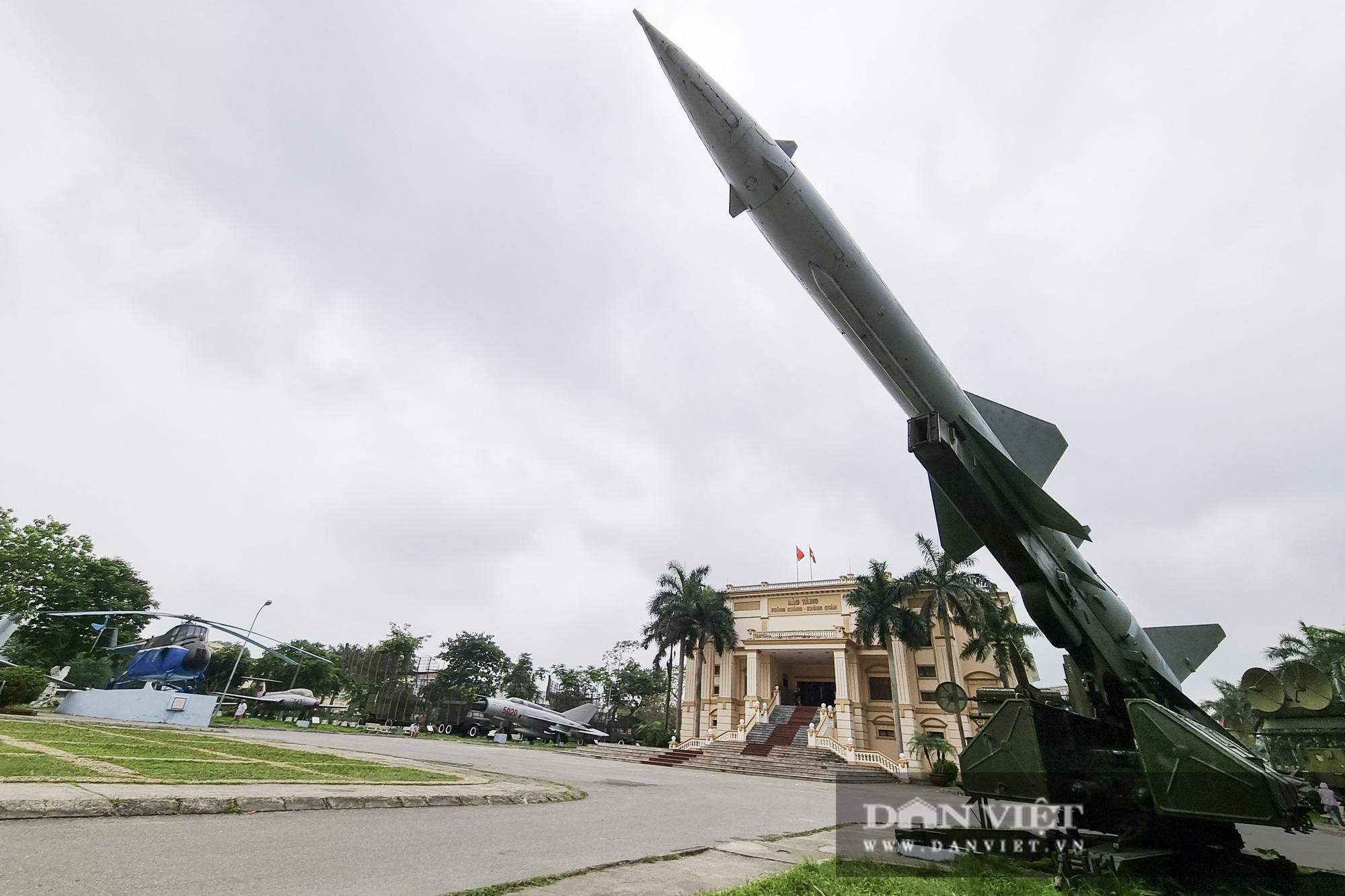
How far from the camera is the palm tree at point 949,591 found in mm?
25969

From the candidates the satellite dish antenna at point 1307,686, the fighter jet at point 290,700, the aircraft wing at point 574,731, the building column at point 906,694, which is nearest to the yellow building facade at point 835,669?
the building column at point 906,694

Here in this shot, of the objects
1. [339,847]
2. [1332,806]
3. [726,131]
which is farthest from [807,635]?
[339,847]

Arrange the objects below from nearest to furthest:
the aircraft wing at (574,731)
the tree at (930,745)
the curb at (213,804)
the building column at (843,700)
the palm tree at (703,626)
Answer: the curb at (213,804) → the tree at (930,745) → the building column at (843,700) → the palm tree at (703,626) → the aircraft wing at (574,731)

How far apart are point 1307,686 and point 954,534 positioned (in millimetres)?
3932

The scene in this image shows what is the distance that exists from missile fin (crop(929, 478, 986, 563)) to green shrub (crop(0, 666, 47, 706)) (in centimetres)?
2651

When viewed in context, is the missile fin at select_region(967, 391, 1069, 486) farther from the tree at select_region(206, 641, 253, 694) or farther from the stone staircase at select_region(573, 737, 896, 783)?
the tree at select_region(206, 641, 253, 694)

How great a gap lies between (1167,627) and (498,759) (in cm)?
1468

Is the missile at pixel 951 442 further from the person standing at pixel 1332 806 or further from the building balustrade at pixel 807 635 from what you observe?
the building balustrade at pixel 807 635

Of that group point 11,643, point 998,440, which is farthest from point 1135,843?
point 11,643

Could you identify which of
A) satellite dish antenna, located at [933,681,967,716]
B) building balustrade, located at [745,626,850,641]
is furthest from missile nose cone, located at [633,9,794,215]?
building balustrade, located at [745,626,850,641]

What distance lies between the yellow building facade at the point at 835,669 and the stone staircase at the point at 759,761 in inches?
88.2

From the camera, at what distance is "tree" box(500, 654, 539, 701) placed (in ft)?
164

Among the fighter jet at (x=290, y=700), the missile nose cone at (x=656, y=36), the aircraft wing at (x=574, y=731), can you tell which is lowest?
the aircraft wing at (x=574, y=731)

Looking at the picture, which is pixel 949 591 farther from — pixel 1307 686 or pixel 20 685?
pixel 20 685
